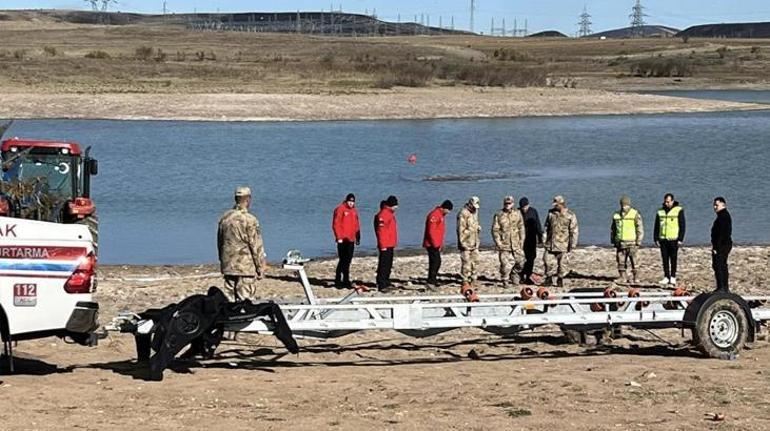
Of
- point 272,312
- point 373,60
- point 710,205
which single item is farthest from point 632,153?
point 373,60

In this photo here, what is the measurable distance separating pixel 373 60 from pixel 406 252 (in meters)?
89.0

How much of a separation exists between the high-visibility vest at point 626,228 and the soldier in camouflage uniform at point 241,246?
293 inches

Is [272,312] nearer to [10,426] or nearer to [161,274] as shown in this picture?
[10,426]

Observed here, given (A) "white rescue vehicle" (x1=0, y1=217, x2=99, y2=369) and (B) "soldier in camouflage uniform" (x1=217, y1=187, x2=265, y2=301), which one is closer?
(A) "white rescue vehicle" (x1=0, y1=217, x2=99, y2=369)

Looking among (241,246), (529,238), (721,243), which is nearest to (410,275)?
(529,238)

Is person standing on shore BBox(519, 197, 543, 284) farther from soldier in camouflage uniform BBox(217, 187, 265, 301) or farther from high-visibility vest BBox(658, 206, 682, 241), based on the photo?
soldier in camouflage uniform BBox(217, 187, 265, 301)

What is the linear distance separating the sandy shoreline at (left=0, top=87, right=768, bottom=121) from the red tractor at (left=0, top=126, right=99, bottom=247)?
145 ft

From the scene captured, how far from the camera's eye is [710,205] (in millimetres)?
32094

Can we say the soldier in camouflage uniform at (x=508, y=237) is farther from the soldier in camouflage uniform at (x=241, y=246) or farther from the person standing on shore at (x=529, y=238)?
the soldier in camouflage uniform at (x=241, y=246)

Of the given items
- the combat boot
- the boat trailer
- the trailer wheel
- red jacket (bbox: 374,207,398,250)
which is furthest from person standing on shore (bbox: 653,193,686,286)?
the trailer wheel

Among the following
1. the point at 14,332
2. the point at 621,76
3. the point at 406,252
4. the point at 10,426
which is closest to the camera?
the point at 10,426

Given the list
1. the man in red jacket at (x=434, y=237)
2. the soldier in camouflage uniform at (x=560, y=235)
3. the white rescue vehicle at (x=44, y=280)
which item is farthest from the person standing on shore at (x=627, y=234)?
the white rescue vehicle at (x=44, y=280)

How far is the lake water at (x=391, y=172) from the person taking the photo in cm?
2823

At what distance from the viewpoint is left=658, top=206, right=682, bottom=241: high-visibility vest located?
19.2 m
